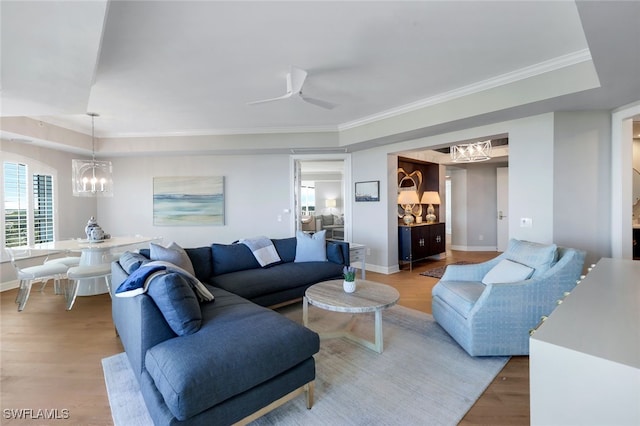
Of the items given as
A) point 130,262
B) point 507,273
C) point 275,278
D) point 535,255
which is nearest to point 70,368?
point 130,262

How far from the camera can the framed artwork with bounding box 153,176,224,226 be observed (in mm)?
6098

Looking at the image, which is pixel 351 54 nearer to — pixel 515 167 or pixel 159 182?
pixel 515 167

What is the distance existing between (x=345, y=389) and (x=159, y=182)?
563cm

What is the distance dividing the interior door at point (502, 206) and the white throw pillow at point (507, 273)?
5.53 meters

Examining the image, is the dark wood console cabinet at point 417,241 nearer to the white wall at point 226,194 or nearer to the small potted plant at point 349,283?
the white wall at point 226,194

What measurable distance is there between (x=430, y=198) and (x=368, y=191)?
6.30 ft

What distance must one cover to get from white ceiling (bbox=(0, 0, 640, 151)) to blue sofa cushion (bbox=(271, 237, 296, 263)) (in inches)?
76.9

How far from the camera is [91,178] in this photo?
4570 millimetres

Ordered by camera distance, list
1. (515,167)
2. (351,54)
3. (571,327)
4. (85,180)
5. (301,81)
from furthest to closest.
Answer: (85,180) < (515,167) < (301,81) < (351,54) < (571,327)

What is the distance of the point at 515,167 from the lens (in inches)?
151

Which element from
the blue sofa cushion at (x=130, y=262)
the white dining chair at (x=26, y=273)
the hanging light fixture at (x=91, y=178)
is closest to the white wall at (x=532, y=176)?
the blue sofa cushion at (x=130, y=262)

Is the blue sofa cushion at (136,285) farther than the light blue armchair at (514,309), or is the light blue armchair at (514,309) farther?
the light blue armchair at (514,309)

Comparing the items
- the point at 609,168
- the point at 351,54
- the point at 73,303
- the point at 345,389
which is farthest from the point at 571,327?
the point at 73,303

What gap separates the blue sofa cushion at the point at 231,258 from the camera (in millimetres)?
3691
